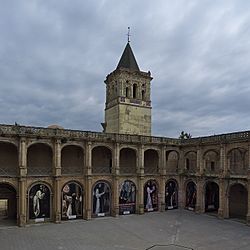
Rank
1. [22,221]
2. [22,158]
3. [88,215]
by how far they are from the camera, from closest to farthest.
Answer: [22,221] → [22,158] → [88,215]

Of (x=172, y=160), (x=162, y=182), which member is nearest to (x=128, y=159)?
(x=162, y=182)

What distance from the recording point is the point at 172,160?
4088 cm

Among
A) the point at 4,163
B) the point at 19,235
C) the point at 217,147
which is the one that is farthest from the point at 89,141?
the point at 217,147

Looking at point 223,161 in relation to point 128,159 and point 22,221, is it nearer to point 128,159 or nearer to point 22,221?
point 128,159

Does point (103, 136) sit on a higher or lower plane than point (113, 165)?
higher

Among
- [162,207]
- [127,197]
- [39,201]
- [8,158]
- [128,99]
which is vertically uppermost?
[128,99]

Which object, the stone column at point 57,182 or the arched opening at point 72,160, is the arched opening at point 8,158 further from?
the arched opening at point 72,160

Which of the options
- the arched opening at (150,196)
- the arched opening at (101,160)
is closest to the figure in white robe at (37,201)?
the arched opening at (101,160)

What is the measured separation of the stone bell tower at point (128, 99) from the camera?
40844mm

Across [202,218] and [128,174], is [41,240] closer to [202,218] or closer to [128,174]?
[128,174]

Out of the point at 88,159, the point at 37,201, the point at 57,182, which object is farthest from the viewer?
the point at 88,159

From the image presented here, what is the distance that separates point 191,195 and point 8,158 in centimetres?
2176

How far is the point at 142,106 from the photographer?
139 ft

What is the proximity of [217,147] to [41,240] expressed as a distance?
21.0 meters
